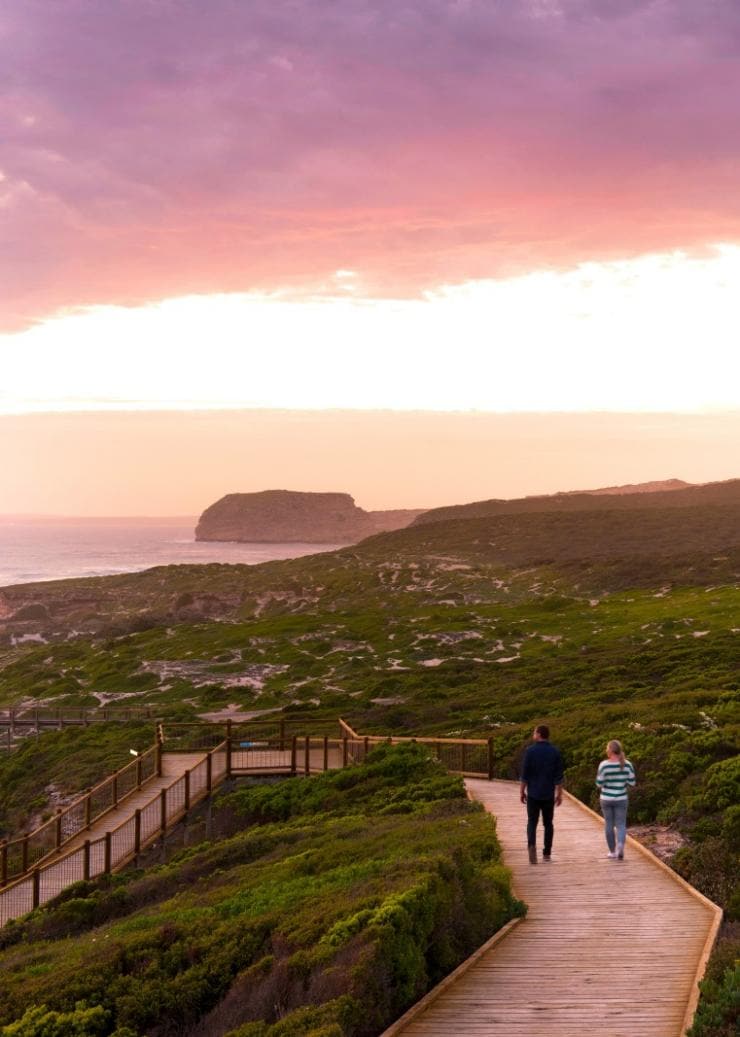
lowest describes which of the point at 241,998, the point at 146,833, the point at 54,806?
the point at 54,806

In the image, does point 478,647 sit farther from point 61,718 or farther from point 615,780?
point 615,780

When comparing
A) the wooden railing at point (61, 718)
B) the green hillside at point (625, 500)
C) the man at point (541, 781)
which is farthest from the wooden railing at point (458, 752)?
the green hillside at point (625, 500)

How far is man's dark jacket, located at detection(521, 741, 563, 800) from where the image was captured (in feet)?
49.5

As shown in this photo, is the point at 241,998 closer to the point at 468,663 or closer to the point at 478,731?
the point at 478,731

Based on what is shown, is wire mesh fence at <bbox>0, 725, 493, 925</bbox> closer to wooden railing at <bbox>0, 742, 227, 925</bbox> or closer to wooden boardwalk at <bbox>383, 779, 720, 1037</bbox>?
wooden railing at <bbox>0, 742, 227, 925</bbox>

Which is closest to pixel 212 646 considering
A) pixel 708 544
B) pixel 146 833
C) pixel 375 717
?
pixel 375 717

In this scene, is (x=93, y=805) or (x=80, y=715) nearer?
(x=93, y=805)

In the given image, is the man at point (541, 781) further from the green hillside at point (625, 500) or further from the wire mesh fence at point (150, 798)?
the green hillside at point (625, 500)

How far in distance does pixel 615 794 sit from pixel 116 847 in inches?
498

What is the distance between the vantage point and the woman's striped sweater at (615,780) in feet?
49.1

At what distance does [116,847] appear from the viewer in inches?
883

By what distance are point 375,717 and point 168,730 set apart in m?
10.2

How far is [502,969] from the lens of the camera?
1089cm

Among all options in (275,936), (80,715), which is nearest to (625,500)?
(80,715)
